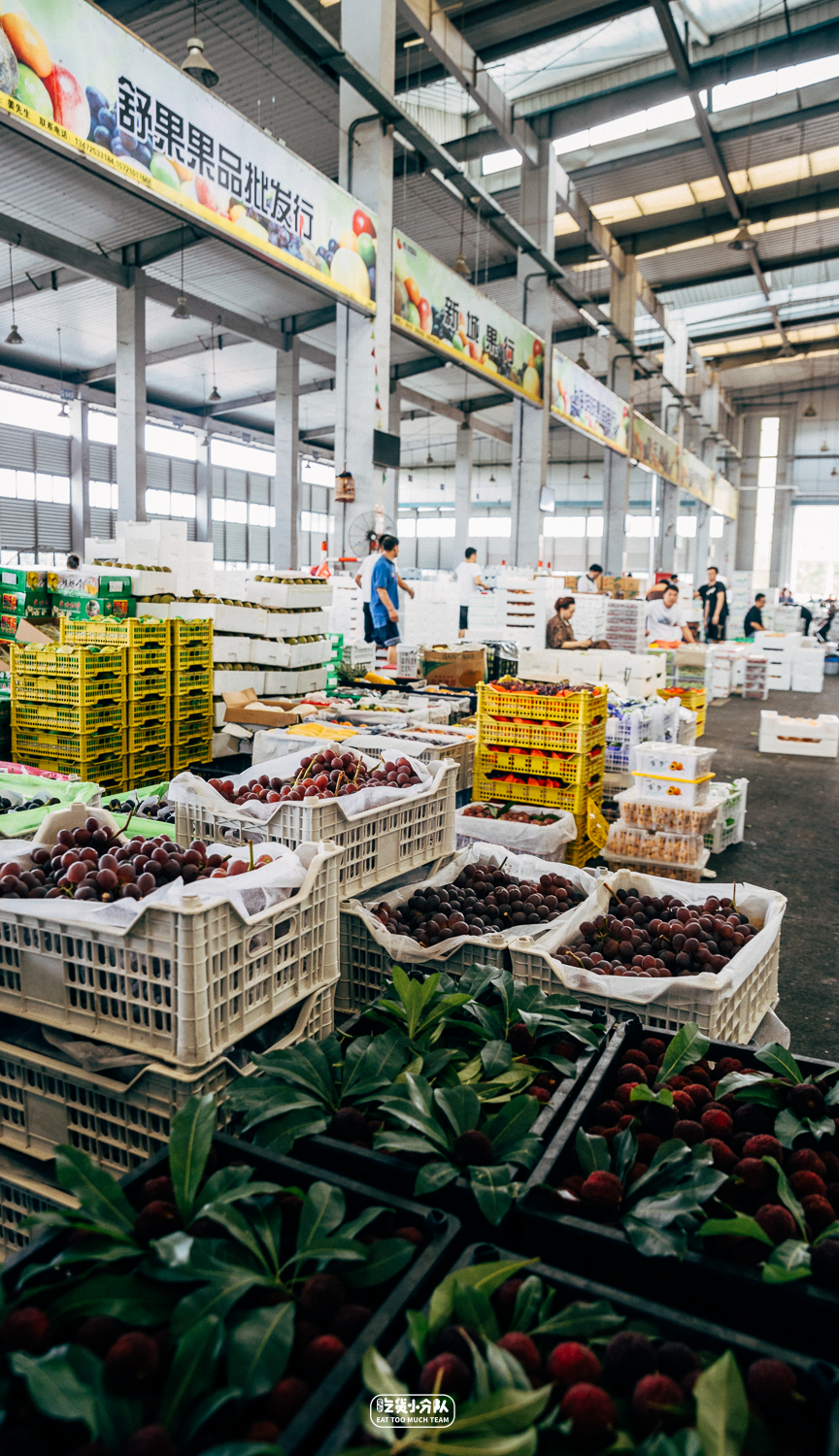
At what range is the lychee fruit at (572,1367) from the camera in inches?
36.5

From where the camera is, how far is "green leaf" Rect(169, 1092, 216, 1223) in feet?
3.72

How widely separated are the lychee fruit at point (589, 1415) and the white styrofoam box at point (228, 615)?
5.72 meters

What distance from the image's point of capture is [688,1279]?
114 centimetres

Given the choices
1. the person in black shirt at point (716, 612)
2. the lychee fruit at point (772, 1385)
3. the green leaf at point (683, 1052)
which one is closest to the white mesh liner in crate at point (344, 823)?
the green leaf at point (683, 1052)

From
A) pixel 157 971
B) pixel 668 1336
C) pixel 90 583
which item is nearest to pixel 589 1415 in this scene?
pixel 668 1336

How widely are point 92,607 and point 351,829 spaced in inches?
161

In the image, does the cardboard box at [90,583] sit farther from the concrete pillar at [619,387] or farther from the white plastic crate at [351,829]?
the concrete pillar at [619,387]

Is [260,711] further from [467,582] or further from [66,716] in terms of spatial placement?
[467,582]

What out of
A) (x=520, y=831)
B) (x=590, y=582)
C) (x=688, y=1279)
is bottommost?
(x=520, y=831)

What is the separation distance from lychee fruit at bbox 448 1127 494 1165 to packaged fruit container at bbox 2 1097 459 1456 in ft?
0.41

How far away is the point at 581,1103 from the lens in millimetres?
1463

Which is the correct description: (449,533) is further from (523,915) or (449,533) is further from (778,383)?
(523,915)

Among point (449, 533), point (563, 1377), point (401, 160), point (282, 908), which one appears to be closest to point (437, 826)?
point (282, 908)

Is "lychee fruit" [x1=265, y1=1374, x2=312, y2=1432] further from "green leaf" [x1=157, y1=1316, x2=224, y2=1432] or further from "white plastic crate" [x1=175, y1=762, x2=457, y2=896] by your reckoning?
"white plastic crate" [x1=175, y1=762, x2=457, y2=896]
